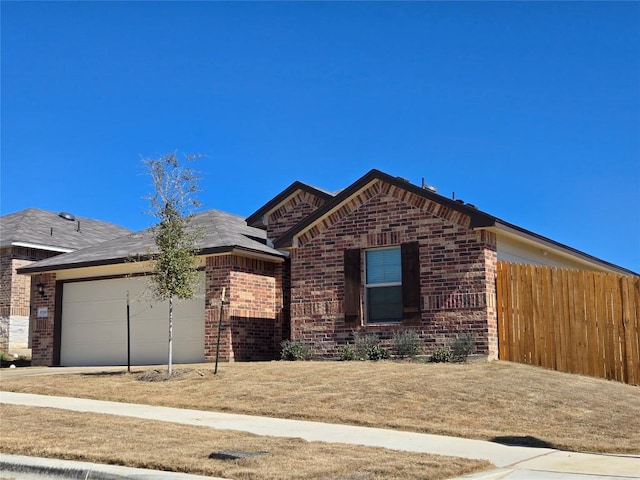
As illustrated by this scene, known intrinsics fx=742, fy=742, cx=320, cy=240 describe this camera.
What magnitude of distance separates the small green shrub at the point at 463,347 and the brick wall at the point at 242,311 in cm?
586

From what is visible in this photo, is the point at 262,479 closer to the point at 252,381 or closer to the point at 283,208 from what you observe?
the point at 252,381

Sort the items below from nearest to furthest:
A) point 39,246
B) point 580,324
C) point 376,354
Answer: point 580,324 < point 376,354 < point 39,246

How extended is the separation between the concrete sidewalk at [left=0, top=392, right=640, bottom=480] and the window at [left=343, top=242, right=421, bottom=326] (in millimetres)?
6498

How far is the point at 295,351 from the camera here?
60.0 feet

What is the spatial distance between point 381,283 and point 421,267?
1157 millimetres

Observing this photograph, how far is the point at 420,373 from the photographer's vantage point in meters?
13.9

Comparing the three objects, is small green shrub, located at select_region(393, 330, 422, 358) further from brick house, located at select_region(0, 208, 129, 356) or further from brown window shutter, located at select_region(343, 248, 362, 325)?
brick house, located at select_region(0, 208, 129, 356)

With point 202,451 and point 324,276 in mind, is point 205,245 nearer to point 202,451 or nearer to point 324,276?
point 324,276

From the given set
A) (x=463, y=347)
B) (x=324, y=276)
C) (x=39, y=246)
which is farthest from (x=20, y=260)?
(x=463, y=347)

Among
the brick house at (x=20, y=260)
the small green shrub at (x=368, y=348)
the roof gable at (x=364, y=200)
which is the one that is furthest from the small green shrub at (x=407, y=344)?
the brick house at (x=20, y=260)

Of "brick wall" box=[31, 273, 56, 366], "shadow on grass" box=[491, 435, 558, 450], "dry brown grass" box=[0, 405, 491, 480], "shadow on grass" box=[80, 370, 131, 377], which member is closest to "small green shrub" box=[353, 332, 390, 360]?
"shadow on grass" box=[80, 370, 131, 377]

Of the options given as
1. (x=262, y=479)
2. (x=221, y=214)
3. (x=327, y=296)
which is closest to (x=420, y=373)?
(x=327, y=296)

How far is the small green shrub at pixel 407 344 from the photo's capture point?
16.7m

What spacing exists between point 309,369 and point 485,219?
5057 millimetres
